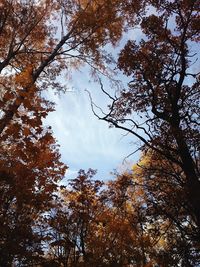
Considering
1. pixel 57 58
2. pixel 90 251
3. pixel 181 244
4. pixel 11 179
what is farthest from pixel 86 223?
pixel 57 58

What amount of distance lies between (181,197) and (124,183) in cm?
149

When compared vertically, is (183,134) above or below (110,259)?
above

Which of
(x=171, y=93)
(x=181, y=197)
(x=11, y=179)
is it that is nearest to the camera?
(x=11, y=179)

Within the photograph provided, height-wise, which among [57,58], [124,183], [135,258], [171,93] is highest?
[57,58]

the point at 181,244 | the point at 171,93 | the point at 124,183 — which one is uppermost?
the point at 171,93

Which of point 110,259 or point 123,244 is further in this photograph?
point 123,244

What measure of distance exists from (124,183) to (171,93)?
2.48m

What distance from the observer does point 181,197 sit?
762 cm

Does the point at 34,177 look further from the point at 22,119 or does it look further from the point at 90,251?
the point at 90,251

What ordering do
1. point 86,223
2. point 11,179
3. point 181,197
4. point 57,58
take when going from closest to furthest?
point 11,179 → point 181,197 → point 86,223 → point 57,58


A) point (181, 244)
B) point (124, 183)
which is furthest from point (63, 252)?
point (181, 244)

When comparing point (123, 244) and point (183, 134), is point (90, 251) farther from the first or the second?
point (183, 134)

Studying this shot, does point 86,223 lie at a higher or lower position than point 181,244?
higher

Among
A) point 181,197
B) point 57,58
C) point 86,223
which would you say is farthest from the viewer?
point 57,58
